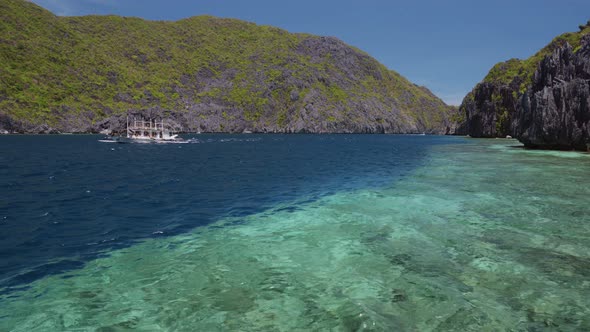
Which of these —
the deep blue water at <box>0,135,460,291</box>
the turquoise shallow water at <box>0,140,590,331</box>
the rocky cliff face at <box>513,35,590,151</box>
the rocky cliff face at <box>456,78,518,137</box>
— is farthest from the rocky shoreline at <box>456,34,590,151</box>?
the rocky cliff face at <box>456,78,518,137</box>

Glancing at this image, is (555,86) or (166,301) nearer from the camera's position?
(166,301)

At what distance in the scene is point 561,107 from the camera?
65250mm

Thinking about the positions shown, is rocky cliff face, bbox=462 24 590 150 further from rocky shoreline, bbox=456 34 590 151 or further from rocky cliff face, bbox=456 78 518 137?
rocky cliff face, bbox=456 78 518 137

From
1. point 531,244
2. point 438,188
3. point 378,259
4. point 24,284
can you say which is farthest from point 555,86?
point 24,284

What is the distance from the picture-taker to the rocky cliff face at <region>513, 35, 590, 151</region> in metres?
62.9

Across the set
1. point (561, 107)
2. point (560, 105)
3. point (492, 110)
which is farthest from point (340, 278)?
point (492, 110)

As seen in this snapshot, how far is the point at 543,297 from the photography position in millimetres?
9141

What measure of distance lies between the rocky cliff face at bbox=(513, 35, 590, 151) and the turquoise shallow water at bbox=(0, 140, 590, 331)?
58.3 m

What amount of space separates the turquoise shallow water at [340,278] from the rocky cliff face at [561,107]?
58.3 meters

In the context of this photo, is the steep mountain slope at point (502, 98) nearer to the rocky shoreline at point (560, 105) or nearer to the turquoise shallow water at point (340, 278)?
the rocky shoreline at point (560, 105)

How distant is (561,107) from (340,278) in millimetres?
76258

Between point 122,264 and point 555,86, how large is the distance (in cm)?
8523

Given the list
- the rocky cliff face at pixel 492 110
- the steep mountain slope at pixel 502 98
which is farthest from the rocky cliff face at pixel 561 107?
the rocky cliff face at pixel 492 110

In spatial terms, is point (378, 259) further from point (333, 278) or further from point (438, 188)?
point (438, 188)
